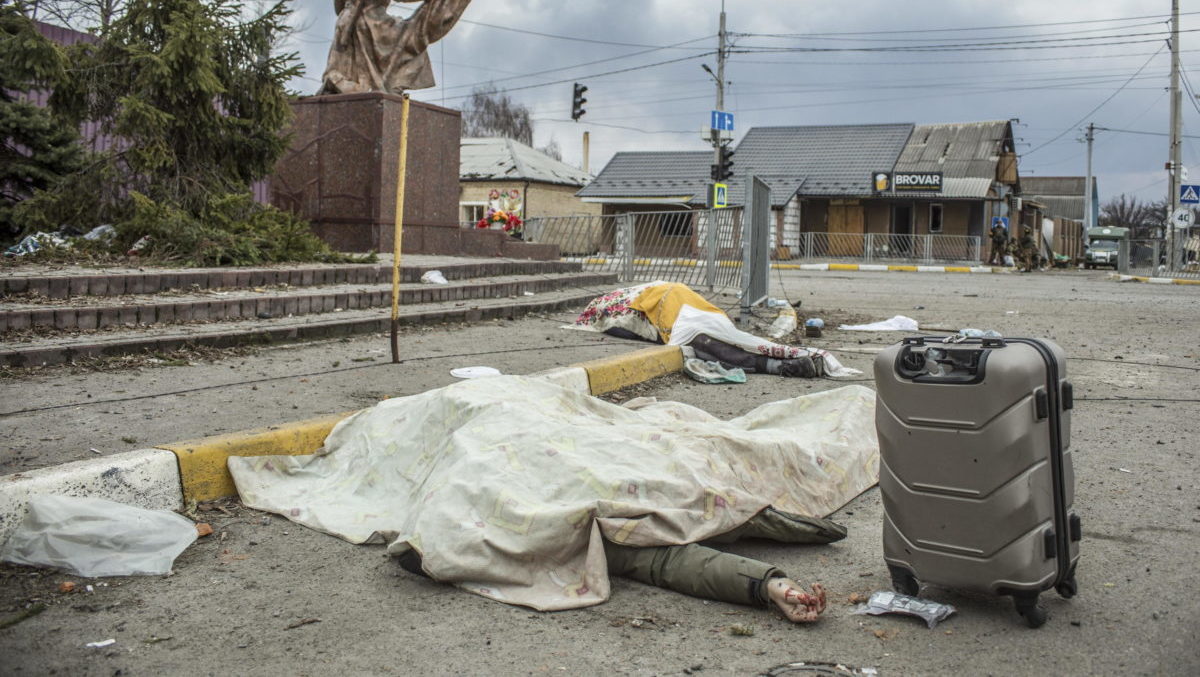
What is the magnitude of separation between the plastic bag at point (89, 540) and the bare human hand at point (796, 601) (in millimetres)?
1950

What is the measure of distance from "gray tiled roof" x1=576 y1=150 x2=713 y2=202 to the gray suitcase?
120 feet

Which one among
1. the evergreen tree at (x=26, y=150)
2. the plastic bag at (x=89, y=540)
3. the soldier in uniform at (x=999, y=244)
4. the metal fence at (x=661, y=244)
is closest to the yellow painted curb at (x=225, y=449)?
the plastic bag at (x=89, y=540)

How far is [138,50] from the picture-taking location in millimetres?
9398

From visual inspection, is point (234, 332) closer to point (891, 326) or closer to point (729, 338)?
point (729, 338)

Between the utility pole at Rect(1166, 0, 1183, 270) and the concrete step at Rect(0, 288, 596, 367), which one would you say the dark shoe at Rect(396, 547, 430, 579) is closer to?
the concrete step at Rect(0, 288, 596, 367)

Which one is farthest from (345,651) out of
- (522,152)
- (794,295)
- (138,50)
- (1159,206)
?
(1159,206)

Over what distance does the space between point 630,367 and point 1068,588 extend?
4.11 meters

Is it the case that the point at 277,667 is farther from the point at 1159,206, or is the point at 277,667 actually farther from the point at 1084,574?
the point at 1159,206

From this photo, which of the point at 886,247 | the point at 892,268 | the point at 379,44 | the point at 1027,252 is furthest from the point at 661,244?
the point at 886,247

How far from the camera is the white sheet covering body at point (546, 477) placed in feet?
9.85

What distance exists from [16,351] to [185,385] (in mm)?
1024

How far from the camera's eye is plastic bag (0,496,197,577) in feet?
10.1

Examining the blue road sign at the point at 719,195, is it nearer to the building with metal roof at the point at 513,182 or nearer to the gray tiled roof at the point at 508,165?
the building with metal roof at the point at 513,182

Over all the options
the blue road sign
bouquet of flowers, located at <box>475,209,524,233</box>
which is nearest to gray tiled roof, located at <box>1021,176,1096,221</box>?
the blue road sign
